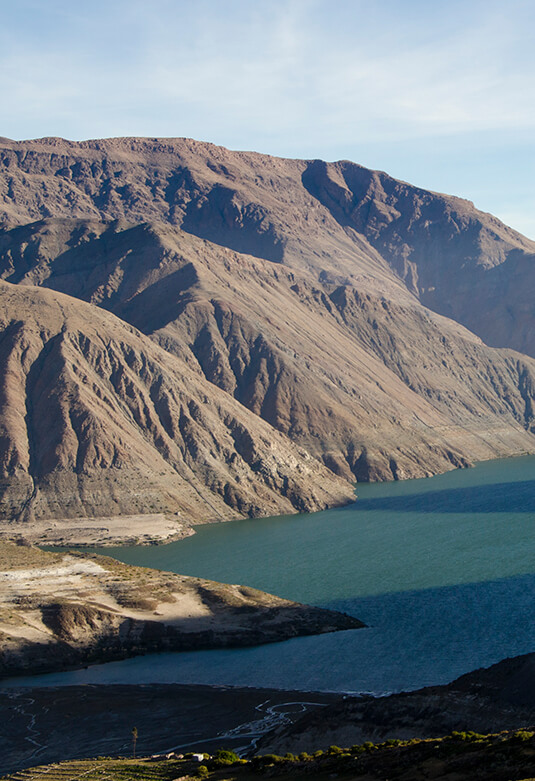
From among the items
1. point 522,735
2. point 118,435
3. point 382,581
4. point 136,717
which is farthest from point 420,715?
point 118,435

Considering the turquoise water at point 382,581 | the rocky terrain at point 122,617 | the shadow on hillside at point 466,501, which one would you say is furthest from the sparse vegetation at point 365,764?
the shadow on hillside at point 466,501

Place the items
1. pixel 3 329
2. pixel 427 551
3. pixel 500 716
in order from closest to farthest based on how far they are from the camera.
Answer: pixel 500 716, pixel 427 551, pixel 3 329

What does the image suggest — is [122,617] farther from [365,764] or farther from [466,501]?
[466,501]

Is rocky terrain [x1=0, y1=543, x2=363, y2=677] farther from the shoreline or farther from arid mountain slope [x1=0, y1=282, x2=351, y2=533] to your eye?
arid mountain slope [x1=0, y1=282, x2=351, y2=533]

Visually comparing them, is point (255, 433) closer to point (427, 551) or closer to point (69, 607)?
point (427, 551)

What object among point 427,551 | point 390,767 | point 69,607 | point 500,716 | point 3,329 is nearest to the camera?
point 390,767

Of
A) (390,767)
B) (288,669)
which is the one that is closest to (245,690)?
(288,669)
